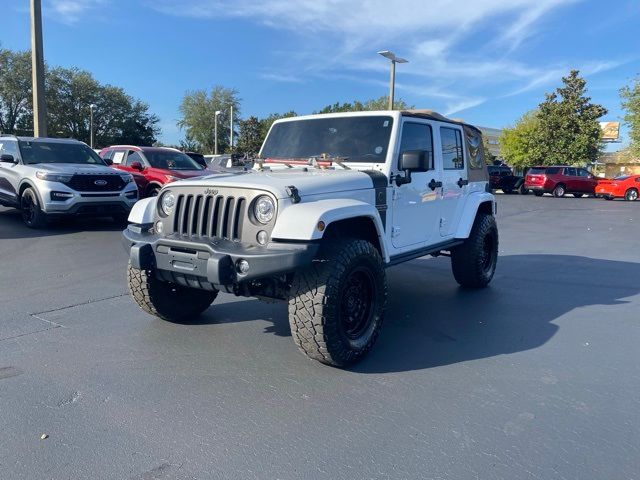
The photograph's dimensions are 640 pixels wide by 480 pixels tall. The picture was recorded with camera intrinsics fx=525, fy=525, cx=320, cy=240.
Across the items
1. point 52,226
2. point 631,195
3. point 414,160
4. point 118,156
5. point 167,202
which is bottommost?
point 52,226

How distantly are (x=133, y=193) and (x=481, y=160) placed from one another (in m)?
6.80

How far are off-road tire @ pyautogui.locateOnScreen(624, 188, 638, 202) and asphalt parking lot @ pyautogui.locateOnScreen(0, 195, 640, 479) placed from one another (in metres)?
22.1

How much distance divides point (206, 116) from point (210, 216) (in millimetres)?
52268

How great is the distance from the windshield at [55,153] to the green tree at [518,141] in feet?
120

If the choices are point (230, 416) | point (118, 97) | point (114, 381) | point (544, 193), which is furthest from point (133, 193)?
point (118, 97)

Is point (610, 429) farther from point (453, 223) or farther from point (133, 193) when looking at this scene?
point (133, 193)

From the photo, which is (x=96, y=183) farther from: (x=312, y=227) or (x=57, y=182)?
(x=312, y=227)

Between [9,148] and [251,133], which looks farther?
[251,133]

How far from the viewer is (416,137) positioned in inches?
202

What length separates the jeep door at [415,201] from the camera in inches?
188

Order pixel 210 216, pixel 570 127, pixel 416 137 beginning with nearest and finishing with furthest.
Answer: pixel 210 216 < pixel 416 137 < pixel 570 127

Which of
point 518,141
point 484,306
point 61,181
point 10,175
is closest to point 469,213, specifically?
point 484,306

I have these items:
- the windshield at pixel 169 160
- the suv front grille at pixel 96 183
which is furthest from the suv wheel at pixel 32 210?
the windshield at pixel 169 160

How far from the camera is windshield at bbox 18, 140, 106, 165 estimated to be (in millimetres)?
10555
